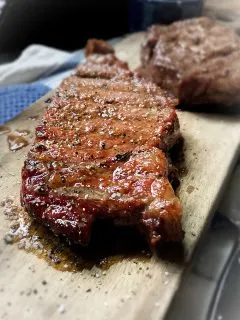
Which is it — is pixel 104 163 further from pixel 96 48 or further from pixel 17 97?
pixel 96 48

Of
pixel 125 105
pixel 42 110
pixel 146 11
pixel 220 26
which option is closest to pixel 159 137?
pixel 125 105

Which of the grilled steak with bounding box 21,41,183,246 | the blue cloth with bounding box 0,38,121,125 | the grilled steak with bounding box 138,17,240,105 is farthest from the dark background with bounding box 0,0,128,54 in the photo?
the grilled steak with bounding box 21,41,183,246

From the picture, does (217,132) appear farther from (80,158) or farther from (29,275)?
(29,275)

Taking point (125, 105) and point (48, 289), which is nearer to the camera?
point (48, 289)

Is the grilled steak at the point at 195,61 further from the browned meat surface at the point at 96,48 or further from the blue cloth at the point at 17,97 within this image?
the blue cloth at the point at 17,97

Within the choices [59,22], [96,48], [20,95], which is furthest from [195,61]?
[59,22]
